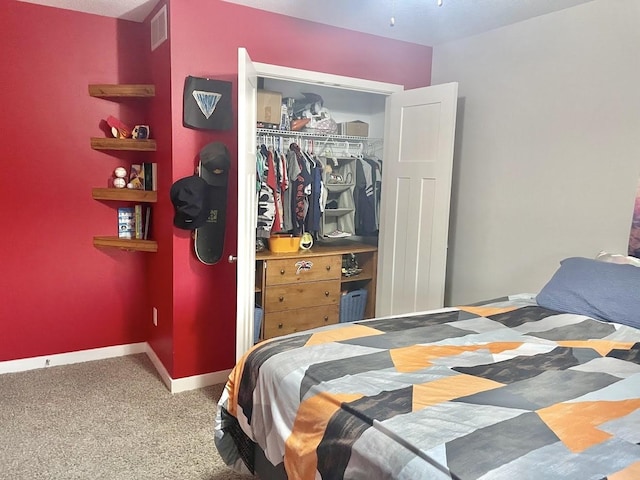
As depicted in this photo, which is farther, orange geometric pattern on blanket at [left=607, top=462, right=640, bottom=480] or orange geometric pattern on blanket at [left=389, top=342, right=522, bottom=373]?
orange geometric pattern on blanket at [left=389, top=342, right=522, bottom=373]

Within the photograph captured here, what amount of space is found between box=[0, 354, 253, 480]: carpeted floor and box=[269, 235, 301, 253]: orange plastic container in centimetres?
107

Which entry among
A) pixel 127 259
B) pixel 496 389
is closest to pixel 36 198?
pixel 127 259

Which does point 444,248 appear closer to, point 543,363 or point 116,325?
point 543,363

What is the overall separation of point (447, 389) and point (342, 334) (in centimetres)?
53

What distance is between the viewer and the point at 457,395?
1.40m

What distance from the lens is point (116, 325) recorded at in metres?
3.51

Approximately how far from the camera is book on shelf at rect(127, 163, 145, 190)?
130 inches

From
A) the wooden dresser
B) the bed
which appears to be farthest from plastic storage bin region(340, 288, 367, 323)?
the bed

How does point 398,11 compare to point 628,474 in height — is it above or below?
above

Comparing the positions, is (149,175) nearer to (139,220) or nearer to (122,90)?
(139,220)

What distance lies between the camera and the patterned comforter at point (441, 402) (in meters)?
1.12

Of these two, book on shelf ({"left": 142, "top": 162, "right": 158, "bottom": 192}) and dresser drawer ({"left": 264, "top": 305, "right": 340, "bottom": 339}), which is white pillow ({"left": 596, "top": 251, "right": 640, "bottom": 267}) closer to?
dresser drawer ({"left": 264, "top": 305, "right": 340, "bottom": 339})

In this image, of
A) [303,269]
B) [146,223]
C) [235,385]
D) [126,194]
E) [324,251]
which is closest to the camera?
[235,385]

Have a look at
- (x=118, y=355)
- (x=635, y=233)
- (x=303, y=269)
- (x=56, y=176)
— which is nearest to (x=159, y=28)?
(x=56, y=176)
